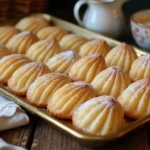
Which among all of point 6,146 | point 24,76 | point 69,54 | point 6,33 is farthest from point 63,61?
point 6,146

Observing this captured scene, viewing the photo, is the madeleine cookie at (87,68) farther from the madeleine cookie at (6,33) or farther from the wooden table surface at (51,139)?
the madeleine cookie at (6,33)

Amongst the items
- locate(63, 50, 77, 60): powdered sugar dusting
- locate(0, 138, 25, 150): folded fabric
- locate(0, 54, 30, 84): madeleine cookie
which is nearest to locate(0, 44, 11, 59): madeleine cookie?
locate(0, 54, 30, 84): madeleine cookie

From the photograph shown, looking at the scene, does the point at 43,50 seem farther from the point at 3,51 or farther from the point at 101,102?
the point at 101,102

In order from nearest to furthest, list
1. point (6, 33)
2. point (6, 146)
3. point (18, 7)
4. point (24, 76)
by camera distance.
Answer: point (6, 146)
point (24, 76)
point (6, 33)
point (18, 7)

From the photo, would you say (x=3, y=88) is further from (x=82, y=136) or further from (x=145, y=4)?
(x=145, y=4)

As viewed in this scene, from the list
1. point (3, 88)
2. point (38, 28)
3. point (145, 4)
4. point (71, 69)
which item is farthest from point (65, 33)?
point (145, 4)

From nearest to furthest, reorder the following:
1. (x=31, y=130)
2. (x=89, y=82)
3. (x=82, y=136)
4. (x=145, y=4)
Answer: (x=82, y=136), (x=31, y=130), (x=89, y=82), (x=145, y=4)
